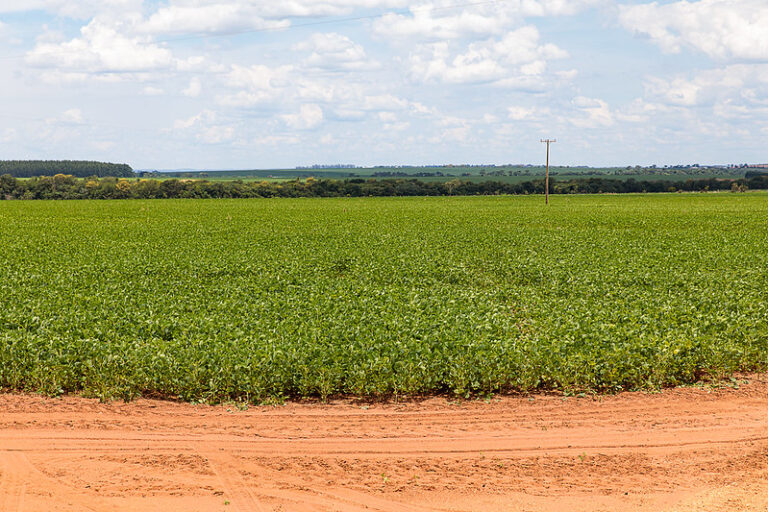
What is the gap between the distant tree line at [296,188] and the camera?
125 meters

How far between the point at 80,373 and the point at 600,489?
8466 millimetres

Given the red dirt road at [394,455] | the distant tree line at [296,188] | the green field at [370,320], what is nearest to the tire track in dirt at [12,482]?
the red dirt road at [394,455]

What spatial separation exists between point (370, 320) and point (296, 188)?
123 meters

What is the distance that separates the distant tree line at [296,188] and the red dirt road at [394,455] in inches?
4760

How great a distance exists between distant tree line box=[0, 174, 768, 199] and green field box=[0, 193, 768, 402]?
99.5 meters

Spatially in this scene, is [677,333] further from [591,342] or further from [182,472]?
[182,472]

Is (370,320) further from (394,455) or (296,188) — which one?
(296,188)

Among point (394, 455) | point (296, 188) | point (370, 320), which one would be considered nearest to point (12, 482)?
point (394, 455)

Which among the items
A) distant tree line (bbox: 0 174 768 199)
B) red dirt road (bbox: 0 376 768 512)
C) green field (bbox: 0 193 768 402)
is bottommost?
red dirt road (bbox: 0 376 768 512)

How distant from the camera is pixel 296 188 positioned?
445 ft

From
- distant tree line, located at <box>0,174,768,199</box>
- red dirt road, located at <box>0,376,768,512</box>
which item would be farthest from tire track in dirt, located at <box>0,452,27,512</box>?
distant tree line, located at <box>0,174,768,199</box>

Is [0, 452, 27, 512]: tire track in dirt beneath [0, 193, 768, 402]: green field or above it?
beneath

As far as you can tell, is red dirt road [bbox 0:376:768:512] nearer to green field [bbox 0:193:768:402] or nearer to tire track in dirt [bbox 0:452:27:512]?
tire track in dirt [bbox 0:452:27:512]

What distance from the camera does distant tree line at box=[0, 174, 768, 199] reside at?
125m
